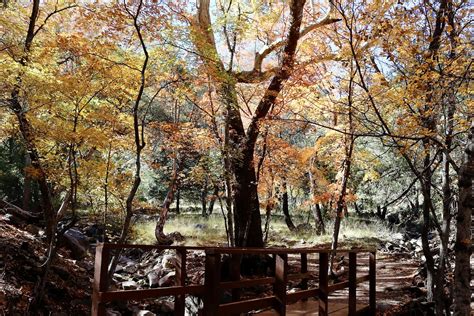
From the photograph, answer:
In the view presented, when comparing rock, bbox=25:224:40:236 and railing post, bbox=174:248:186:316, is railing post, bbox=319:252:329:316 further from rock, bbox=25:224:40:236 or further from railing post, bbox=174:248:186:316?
rock, bbox=25:224:40:236

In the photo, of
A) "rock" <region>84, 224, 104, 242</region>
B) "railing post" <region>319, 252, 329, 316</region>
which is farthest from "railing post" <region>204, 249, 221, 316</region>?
"rock" <region>84, 224, 104, 242</region>

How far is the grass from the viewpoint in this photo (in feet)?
60.4

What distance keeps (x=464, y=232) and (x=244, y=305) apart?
2876mm

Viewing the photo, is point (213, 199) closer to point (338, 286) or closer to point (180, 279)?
point (338, 286)

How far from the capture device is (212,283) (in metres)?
4.03

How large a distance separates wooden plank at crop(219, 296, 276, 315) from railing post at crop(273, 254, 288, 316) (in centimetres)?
8

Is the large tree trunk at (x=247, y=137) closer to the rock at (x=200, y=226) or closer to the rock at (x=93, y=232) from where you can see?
the rock at (x=93, y=232)

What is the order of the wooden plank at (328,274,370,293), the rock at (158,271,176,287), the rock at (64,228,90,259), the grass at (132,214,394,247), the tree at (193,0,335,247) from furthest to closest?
1. the grass at (132,214,394,247)
2. the rock at (64,228,90,259)
3. the tree at (193,0,335,247)
4. the rock at (158,271,176,287)
5. the wooden plank at (328,274,370,293)

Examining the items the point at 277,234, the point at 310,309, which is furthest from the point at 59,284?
the point at 277,234

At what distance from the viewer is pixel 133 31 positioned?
891 centimetres

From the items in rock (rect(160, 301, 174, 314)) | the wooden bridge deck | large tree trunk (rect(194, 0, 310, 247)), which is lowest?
rock (rect(160, 301, 174, 314))

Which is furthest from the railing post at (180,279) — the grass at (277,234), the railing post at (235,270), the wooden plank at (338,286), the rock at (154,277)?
the grass at (277,234)

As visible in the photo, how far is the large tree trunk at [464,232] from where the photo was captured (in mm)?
4934

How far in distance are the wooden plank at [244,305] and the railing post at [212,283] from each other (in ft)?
0.31
